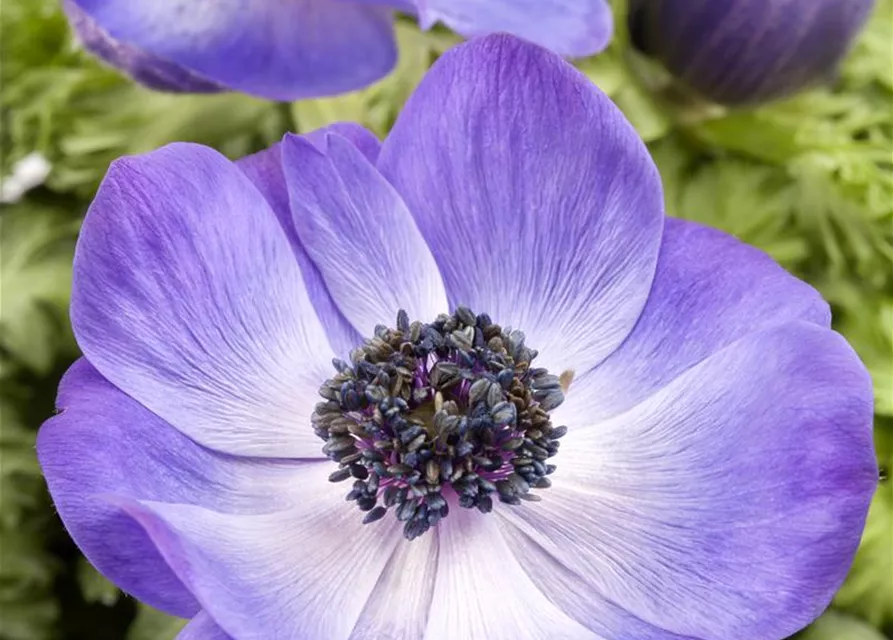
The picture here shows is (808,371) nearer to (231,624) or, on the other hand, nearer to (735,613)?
(735,613)

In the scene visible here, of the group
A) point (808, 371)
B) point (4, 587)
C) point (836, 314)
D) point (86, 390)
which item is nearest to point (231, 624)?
point (86, 390)

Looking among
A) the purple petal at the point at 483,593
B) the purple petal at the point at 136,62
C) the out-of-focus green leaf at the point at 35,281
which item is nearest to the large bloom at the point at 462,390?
the purple petal at the point at 483,593

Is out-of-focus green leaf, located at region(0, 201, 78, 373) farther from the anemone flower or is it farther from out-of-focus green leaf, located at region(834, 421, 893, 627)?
out-of-focus green leaf, located at region(834, 421, 893, 627)

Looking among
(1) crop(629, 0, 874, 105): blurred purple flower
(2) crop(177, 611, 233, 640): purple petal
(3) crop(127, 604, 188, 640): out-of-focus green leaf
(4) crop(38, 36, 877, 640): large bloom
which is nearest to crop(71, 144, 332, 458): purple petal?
(4) crop(38, 36, 877, 640): large bloom

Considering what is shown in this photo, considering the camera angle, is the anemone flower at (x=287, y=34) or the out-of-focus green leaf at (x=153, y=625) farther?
the out-of-focus green leaf at (x=153, y=625)

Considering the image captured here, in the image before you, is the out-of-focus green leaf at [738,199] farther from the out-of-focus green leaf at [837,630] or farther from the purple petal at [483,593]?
the purple petal at [483,593]

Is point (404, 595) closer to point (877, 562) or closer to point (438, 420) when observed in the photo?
point (438, 420)
